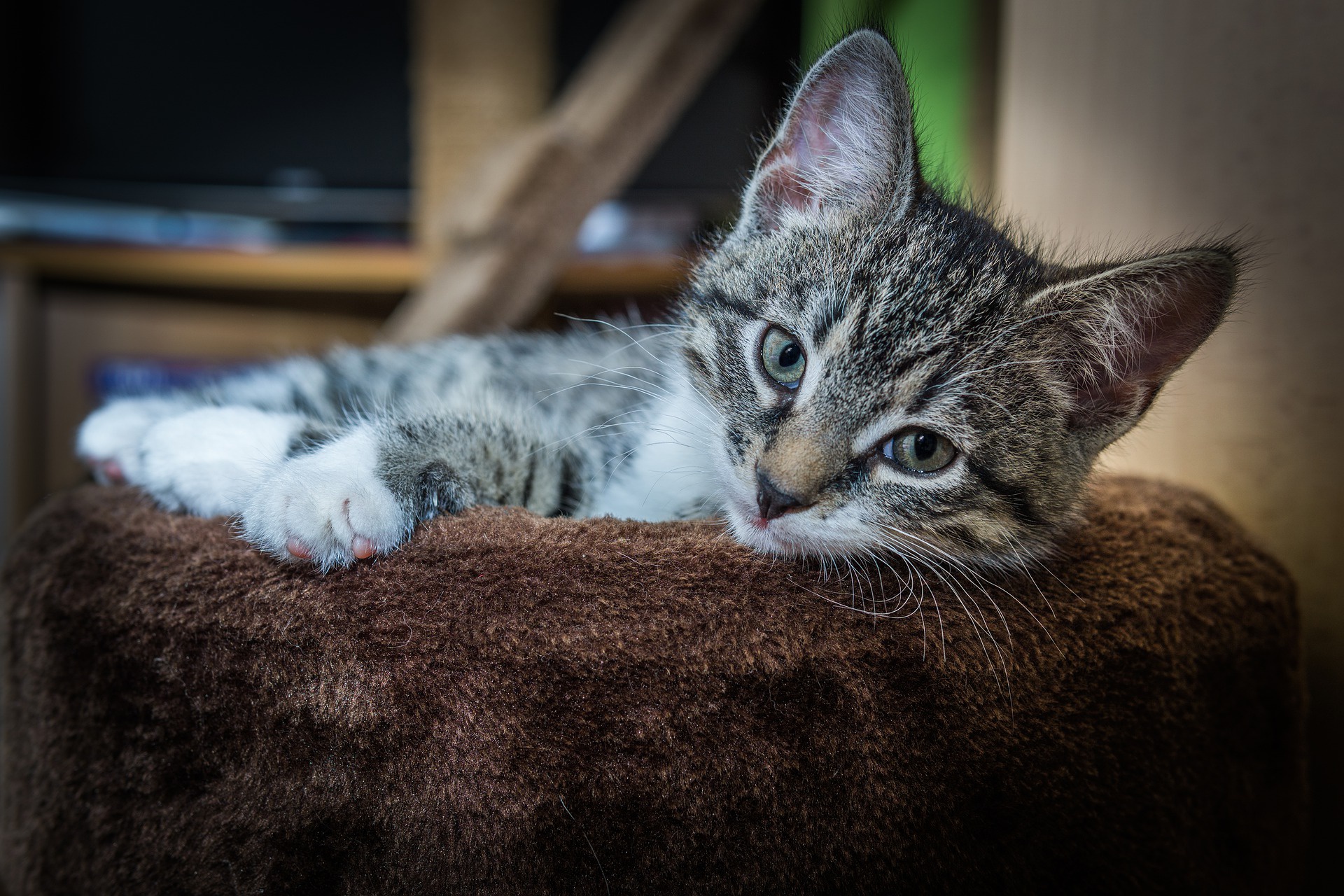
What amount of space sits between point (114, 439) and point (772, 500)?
101cm

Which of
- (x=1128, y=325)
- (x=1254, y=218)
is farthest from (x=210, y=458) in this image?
(x=1254, y=218)

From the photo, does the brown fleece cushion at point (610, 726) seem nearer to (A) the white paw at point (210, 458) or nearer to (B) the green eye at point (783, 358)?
(A) the white paw at point (210, 458)

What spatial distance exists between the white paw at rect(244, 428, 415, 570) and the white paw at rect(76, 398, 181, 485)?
0.44 metres

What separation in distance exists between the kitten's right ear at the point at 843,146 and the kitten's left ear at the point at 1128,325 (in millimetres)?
240

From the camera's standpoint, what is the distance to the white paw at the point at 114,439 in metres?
1.18

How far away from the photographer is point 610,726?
77 centimetres

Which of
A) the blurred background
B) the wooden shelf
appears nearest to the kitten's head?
the blurred background

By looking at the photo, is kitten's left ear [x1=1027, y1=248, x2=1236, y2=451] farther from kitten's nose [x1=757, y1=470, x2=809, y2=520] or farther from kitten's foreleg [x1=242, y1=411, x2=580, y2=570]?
kitten's foreleg [x1=242, y1=411, x2=580, y2=570]

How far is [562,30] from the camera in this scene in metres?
3.37

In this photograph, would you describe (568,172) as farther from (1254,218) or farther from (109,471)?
→ (1254,218)

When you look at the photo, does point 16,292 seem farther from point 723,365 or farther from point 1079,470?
point 1079,470

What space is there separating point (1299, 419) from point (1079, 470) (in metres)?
0.47

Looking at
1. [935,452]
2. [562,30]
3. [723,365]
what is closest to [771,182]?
[723,365]

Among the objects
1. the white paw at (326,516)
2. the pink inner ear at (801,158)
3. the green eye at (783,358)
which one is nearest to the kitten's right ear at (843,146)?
the pink inner ear at (801,158)
